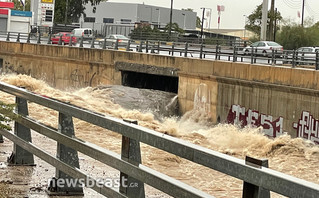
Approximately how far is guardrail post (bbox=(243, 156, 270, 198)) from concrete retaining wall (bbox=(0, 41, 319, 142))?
19082mm

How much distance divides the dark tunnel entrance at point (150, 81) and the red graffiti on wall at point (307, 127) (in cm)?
1430

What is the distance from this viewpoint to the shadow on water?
98.1 ft

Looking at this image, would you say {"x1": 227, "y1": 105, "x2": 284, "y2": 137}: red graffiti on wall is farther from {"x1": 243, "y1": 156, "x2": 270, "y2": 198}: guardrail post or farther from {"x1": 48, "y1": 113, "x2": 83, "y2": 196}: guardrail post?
{"x1": 243, "y1": 156, "x2": 270, "y2": 198}: guardrail post

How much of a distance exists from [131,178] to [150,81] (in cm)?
→ 3428

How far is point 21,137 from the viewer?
685 cm

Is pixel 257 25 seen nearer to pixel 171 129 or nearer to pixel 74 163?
pixel 171 129

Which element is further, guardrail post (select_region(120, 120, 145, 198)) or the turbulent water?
the turbulent water

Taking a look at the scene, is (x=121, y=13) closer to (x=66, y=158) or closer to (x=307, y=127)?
(x=307, y=127)

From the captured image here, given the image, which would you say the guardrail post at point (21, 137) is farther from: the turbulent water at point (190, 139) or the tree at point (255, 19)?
the tree at point (255, 19)

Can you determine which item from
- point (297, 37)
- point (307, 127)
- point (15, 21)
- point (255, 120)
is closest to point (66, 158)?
point (307, 127)

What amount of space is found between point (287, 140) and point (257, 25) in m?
57.1

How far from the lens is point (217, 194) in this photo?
908cm

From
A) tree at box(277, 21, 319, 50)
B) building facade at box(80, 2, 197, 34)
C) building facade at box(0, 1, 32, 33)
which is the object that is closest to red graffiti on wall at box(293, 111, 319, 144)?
building facade at box(0, 1, 32, 33)

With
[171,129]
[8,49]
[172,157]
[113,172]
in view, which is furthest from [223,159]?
[8,49]
